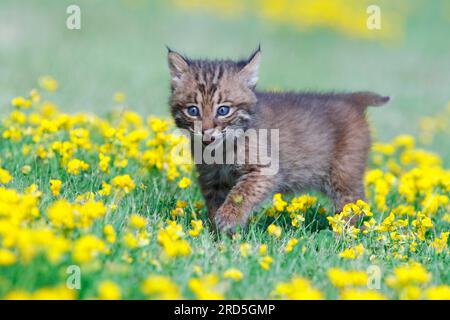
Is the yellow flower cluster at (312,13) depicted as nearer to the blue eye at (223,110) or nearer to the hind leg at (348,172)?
the hind leg at (348,172)

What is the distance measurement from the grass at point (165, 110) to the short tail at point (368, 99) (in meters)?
0.78

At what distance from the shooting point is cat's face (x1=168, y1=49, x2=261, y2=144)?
4.79 m

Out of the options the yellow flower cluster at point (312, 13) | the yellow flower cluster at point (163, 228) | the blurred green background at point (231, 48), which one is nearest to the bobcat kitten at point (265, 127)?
the yellow flower cluster at point (163, 228)

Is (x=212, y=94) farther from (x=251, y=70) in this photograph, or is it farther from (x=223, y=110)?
(x=251, y=70)

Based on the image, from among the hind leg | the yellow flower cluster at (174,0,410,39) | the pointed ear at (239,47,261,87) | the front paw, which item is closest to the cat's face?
the pointed ear at (239,47,261,87)

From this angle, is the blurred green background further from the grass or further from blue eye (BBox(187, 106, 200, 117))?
blue eye (BBox(187, 106, 200, 117))

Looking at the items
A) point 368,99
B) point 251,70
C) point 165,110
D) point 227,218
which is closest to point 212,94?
point 251,70

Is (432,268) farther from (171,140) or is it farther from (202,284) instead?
(171,140)

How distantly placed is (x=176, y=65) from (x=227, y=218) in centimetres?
116

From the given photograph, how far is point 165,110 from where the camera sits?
8.67m

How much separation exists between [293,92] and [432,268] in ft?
7.55

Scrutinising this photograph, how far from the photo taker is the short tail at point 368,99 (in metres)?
5.87

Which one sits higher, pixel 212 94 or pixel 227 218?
pixel 212 94

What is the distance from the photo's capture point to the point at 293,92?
19.6 ft
